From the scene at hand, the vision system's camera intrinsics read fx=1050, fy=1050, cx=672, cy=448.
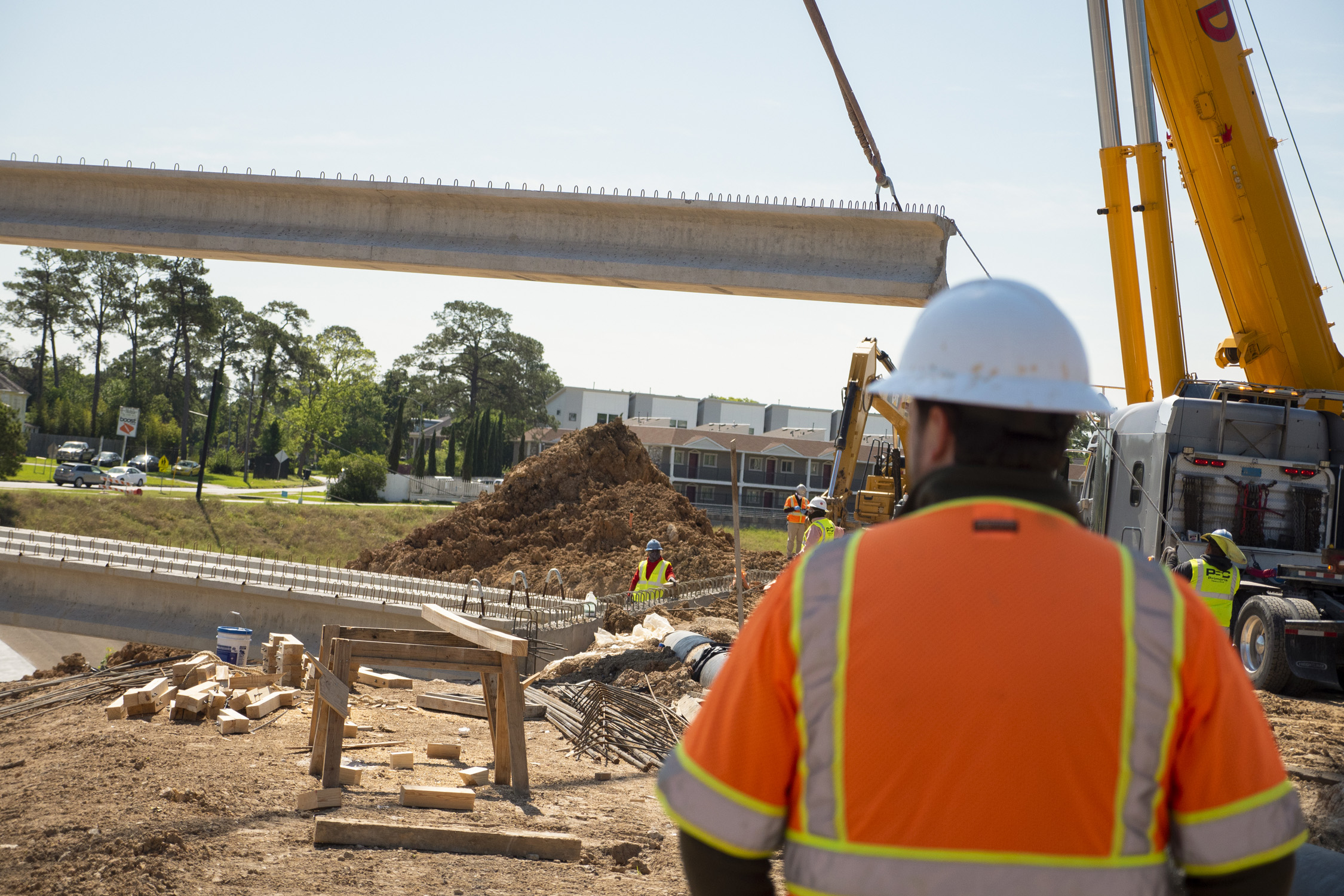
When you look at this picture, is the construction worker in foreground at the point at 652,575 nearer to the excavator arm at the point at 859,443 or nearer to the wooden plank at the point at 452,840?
the excavator arm at the point at 859,443

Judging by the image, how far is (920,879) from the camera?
1.52m

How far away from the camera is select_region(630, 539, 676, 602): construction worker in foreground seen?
17.0 meters

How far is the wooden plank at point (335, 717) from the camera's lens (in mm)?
7094

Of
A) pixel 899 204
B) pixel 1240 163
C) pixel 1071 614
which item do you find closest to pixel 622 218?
pixel 899 204

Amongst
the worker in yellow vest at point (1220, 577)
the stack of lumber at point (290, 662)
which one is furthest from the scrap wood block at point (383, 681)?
Result: the worker in yellow vest at point (1220, 577)

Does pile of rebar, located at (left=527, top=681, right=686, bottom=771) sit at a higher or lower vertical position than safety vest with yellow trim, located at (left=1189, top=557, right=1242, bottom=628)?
lower

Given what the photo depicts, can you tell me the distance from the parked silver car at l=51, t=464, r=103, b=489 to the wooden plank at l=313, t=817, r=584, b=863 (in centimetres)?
4790

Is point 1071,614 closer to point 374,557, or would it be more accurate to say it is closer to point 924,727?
point 924,727

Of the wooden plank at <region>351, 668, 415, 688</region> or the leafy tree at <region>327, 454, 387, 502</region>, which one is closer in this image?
the wooden plank at <region>351, 668, 415, 688</region>

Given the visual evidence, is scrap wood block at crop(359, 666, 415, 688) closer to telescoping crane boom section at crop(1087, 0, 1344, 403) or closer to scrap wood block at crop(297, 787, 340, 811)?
scrap wood block at crop(297, 787, 340, 811)

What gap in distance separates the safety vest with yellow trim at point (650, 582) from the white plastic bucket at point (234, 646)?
664 cm

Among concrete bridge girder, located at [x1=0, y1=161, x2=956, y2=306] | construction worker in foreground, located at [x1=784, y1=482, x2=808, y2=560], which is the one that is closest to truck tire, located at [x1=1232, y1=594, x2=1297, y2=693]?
concrete bridge girder, located at [x1=0, y1=161, x2=956, y2=306]

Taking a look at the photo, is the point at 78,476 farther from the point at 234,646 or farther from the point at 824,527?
the point at 824,527

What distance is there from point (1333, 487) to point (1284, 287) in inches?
107
